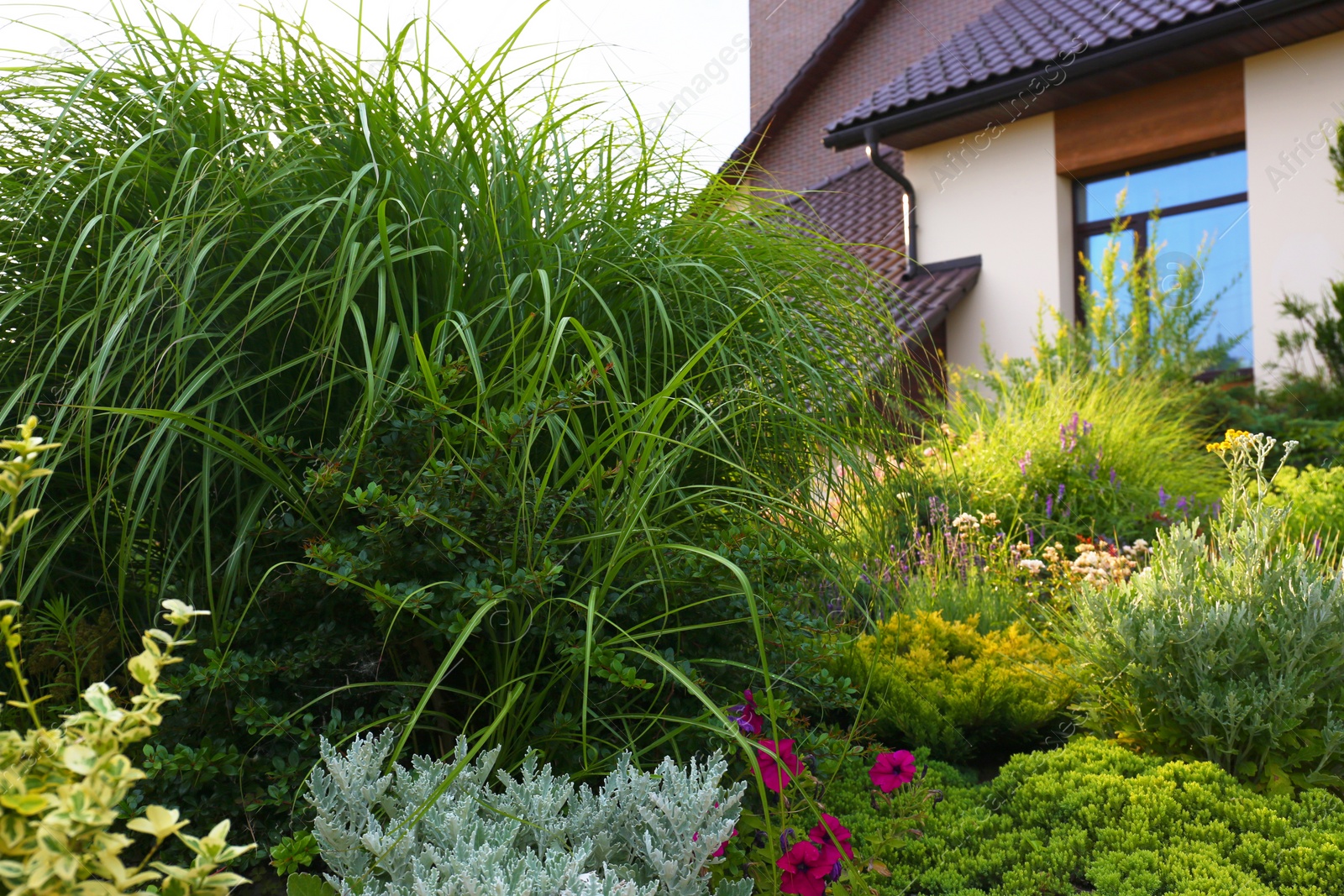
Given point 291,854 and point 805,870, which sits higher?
point 291,854

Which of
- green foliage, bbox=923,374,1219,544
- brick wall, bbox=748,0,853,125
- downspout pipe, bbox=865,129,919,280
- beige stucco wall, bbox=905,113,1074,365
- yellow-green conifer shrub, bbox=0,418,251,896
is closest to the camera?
yellow-green conifer shrub, bbox=0,418,251,896

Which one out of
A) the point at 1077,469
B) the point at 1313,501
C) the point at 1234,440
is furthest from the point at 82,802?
the point at 1313,501

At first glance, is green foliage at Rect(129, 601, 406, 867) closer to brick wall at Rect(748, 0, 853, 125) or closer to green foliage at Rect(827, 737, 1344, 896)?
green foliage at Rect(827, 737, 1344, 896)

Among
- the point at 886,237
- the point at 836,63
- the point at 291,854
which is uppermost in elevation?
the point at 836,63

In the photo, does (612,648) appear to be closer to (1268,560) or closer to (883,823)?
(883,823)

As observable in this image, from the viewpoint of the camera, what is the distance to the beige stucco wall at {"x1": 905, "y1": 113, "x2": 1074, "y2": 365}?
8539 mm

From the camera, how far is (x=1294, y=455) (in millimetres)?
6527

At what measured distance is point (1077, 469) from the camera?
5258 mm

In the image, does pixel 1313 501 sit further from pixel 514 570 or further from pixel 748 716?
pixel 514 570

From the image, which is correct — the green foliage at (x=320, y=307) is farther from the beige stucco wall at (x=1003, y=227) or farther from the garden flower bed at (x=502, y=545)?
the beige stucco wall at (x=1003, y=227)

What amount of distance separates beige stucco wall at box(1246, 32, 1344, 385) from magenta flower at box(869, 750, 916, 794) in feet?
22.9

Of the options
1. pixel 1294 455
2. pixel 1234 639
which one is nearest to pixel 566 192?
pixel 1234 639

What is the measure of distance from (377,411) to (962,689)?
6.21 feet

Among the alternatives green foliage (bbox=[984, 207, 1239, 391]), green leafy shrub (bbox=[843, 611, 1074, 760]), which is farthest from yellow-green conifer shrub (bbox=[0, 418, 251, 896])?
green foliage (bbox=[984, 207, 1239, 391])
